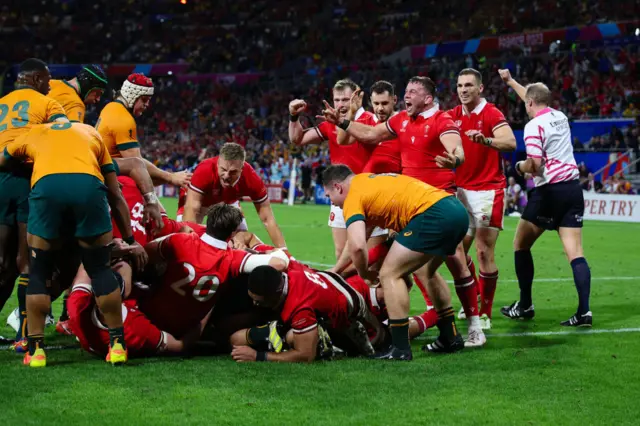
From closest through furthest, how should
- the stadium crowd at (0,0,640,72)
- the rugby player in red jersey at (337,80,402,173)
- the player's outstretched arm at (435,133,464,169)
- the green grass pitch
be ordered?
the green grass pitch < the player's outstretched arm at (435,133,464,169) < the rugby player in red jersey at (337,80,402,173) < the stadium crowd at (0,0,640,72)

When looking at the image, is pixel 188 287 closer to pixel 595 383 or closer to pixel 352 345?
pixel 352 345

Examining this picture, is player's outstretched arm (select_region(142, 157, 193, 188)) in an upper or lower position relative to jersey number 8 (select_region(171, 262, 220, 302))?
upper

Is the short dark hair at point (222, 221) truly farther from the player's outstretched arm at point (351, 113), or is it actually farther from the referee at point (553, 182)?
the referee at point (553, 182)

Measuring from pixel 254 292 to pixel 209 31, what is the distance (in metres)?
51.6

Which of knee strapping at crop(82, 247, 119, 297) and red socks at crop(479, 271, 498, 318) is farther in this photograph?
red socks at crop(479, 271, 498, 318)

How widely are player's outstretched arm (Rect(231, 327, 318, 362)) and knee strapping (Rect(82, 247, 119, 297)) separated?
44.9 inches

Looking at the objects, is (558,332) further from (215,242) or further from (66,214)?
(66,214)

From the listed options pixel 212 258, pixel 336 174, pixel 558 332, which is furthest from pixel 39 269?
pixel 558 332

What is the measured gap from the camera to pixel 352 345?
23.2 feet

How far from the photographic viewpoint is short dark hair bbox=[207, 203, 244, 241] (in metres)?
6.98

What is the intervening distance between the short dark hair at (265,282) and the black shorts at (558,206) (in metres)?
3.58

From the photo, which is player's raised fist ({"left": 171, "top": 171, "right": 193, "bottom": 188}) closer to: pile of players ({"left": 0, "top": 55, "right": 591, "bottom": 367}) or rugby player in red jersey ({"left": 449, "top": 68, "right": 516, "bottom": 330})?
pile of players ({"left": 0, "top": 55, "right": 591, "bottom": 367})

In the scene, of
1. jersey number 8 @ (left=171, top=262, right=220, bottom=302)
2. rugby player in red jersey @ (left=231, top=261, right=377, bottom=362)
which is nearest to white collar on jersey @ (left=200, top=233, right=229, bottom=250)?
jersey number 8 @ (left=171, top=262, right=220, bottom=302)

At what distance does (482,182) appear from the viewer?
353 inches
